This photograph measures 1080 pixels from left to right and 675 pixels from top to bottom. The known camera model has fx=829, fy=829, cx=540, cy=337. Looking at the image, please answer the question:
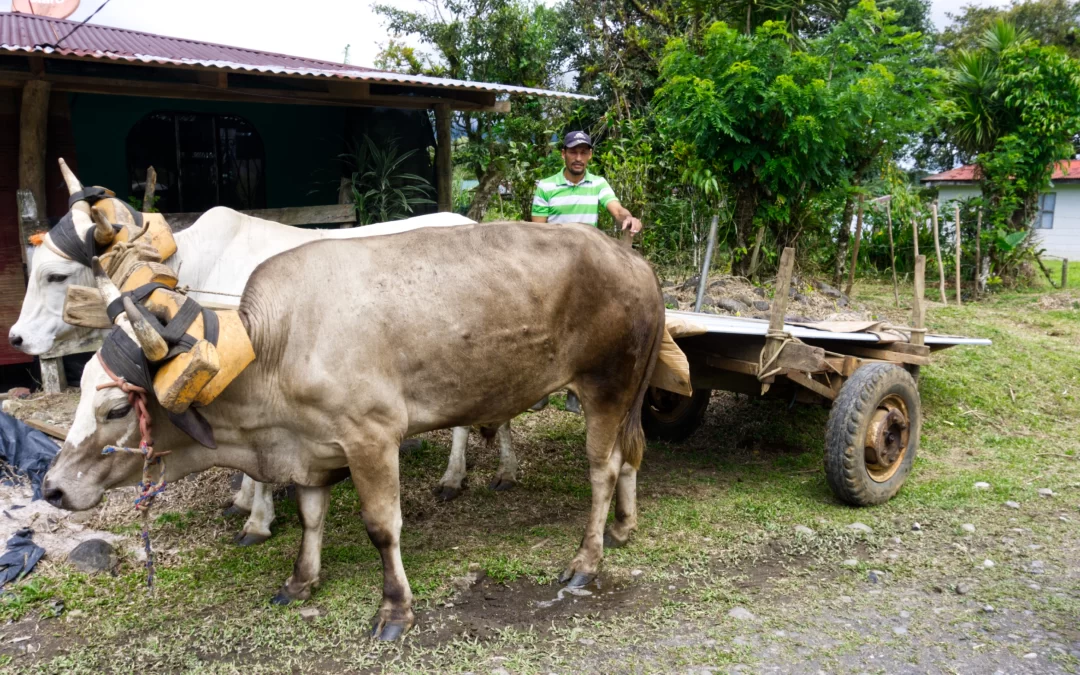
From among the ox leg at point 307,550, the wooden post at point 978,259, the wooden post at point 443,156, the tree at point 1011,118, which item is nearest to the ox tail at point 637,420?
the ox leg at point 307,550

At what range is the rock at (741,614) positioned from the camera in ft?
12.0

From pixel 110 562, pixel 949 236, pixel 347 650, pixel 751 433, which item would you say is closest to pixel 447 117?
pixel 751 433

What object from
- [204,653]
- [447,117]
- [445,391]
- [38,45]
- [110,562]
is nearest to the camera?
[204,653]

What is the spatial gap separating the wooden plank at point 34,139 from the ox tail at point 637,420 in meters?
5.25

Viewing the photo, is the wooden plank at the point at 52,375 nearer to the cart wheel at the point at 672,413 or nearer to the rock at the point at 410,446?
the rock at the point at 410,446

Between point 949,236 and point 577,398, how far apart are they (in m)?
13.6

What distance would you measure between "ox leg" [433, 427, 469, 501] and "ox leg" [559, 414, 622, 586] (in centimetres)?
130

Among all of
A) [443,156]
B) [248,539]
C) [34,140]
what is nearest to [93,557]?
[248,539]

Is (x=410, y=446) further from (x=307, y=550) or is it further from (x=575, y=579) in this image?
(x=575, y=579)

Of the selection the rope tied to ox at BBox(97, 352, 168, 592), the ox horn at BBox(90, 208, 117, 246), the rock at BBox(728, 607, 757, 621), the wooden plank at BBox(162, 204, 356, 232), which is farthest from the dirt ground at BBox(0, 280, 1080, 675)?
the wooden plank at BBox(162, 204, 356, 232)

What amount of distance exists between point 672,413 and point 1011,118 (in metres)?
10.9

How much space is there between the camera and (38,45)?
5488 mm

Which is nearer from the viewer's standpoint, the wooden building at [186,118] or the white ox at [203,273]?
the white ox at [203,273]

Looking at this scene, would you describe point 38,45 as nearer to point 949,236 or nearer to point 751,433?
point 751,433
